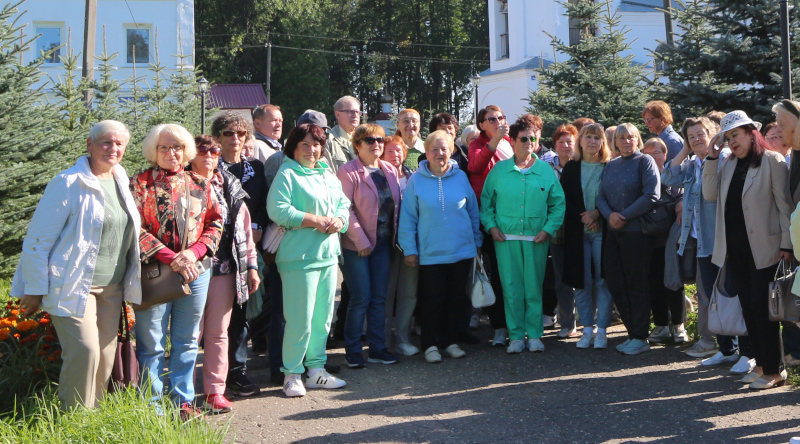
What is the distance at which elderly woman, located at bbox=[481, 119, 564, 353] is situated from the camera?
6949 mm

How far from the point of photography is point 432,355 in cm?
677

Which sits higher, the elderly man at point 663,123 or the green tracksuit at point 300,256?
the elderly man at point 663,123

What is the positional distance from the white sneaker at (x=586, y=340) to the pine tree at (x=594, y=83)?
6808mm

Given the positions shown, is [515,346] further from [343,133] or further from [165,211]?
[165,211]

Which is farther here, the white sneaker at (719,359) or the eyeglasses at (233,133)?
the white sneaker at (719,359)

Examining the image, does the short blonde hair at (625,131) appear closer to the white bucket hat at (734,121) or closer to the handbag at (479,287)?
the white bucket hat at (734,121)

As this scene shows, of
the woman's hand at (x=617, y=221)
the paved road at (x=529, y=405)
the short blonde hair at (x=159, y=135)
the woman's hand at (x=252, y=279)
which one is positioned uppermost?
the short blonde hair at (x=159, y=135)

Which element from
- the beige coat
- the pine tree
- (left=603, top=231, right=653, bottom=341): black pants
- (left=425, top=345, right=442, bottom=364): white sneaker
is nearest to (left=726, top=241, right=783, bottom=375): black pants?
the beige coat

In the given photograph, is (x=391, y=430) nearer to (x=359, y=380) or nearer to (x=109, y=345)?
(x=359, y=380)

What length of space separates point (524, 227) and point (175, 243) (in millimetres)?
3169

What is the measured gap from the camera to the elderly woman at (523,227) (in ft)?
22.8

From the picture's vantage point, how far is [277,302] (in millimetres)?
6199

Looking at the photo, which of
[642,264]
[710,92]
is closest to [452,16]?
[710,92]

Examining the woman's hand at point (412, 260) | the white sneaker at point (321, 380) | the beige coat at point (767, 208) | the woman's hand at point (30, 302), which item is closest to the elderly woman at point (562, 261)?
the woman's hand at point (412, 260)
